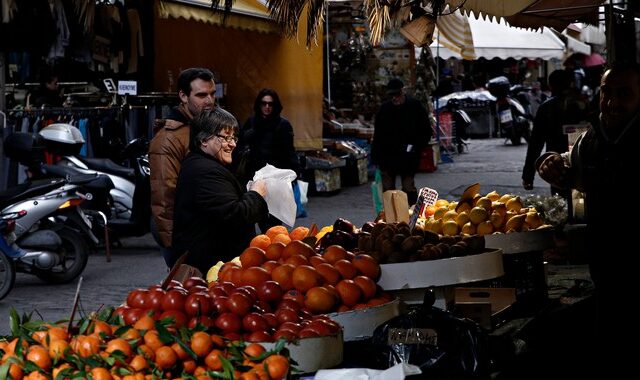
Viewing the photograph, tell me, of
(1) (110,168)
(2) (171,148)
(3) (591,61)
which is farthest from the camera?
(3) (591,61)

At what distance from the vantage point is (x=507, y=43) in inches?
985

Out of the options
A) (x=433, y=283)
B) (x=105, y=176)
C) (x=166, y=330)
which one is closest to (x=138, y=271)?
(x=105, y=176)

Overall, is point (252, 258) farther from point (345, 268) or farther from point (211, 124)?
point (211, 124)

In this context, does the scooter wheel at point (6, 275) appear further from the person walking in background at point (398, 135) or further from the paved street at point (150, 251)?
the person walking in background at point (398, 135)

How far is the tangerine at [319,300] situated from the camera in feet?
16.4

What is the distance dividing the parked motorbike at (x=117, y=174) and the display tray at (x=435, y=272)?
7026 millimetres

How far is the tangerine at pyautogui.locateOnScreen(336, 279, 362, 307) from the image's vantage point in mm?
5137

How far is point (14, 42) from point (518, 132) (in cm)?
2032

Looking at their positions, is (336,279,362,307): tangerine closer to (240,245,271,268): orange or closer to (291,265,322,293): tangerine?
(291,265,322,293): tangerine

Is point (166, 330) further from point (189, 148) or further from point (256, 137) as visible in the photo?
point (256, 137)

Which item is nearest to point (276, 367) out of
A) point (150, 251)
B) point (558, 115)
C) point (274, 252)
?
point (274, 252)

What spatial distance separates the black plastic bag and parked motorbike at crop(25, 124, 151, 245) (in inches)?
302

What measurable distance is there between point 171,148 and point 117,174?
694 centimetres

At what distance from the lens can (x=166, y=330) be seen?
412 cm
